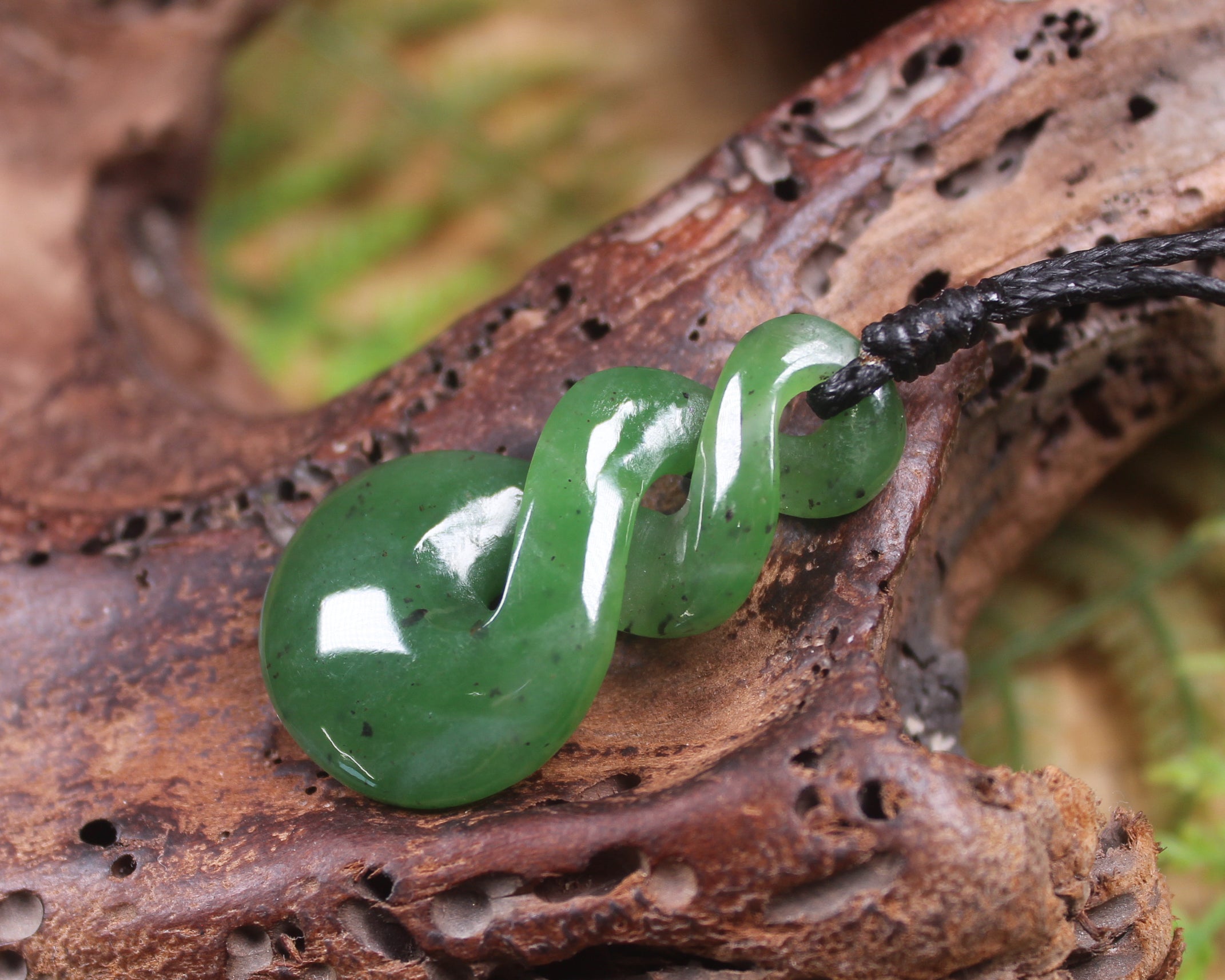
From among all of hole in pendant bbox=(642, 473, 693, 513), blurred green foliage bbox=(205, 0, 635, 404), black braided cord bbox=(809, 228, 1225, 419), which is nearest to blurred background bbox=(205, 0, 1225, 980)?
blurred green foliage bbox=(205, 0, 635, 404)

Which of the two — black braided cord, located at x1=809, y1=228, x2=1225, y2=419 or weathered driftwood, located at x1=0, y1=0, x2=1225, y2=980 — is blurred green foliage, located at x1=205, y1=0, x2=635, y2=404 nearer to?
weathered driftwood, located at x1=0, y1=0, x2=1225, y2=980

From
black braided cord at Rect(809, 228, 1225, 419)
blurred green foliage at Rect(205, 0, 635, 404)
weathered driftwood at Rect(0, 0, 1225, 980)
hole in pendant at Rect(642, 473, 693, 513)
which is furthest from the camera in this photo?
blurred green foliage at Rect(205, 0, 635, 404)

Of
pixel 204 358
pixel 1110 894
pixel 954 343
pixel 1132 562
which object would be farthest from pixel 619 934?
pixel 204 358

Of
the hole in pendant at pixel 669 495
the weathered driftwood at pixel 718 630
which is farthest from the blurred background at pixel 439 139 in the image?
the hole in pendant at pixel 669 495

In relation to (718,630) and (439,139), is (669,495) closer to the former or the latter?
(718,630)

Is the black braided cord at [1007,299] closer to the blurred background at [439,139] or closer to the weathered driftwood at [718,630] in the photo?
the weathered driftwood at [718,630]

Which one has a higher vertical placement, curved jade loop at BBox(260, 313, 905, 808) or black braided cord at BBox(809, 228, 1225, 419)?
black braided cord at BBox(809, 228, 1225, 419)

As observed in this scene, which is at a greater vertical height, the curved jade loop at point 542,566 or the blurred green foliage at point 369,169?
the blurred green foliage at point 369,169
